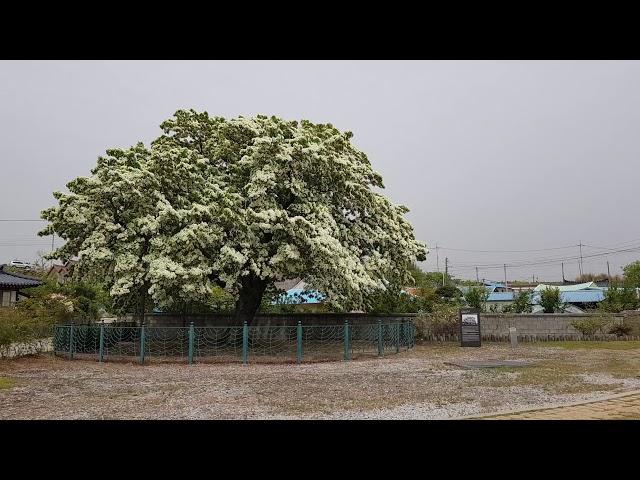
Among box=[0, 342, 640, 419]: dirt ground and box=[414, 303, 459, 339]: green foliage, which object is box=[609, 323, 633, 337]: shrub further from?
box=[0, 342, 640, 419]: dirt ground

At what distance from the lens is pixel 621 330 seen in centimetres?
2277

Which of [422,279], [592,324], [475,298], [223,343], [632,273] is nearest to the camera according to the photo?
[223,343]

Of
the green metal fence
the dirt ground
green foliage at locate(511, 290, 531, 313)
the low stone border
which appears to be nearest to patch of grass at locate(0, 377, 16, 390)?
the dirt ground

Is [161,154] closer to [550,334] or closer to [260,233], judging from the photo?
[260,233]

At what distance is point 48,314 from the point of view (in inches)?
739

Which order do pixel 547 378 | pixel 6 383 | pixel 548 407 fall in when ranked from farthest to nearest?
pixel 547 378 < pixel 6 383 < pixel 548 407

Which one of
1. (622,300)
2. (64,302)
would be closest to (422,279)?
(622,300)

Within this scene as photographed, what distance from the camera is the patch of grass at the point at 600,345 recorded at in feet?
63.9

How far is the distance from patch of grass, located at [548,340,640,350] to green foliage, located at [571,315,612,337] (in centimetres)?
73

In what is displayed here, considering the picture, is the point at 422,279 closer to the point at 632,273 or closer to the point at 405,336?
the point at 405,336

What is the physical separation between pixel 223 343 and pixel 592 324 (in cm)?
1549

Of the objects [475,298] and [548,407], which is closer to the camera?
[548,407]

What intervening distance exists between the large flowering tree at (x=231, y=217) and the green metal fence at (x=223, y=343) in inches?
46.7

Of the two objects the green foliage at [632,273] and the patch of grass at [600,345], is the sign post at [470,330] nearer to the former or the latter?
the patch of grass at [600,345]
